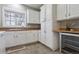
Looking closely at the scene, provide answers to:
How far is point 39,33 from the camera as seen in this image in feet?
4.15

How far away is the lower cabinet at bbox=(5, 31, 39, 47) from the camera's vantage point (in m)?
1.16

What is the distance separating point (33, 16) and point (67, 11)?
61cm

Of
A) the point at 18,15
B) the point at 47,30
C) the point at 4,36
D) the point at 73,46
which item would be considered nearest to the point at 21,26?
the point at 18,15

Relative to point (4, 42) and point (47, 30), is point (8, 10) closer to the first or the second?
point (4, 42)

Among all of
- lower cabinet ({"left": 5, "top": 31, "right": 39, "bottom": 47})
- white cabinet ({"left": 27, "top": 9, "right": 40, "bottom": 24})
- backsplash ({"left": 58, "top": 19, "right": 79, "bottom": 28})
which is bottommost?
lower cabinet ({"left": 5, "top": 31, "right": 39, "bottom": 47})

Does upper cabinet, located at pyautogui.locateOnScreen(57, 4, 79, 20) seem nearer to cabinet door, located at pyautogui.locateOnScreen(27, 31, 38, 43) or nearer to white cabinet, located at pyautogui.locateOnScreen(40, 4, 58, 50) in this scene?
white cabinet, located at pyautogui.locateOnScreen(40, 4, 58, 50)

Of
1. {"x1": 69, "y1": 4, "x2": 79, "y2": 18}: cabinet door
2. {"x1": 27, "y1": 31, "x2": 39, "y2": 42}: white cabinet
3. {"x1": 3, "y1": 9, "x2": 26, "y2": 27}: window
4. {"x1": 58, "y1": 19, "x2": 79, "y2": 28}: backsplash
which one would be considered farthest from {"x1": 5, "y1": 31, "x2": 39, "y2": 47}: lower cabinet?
{"x1": 69, "y1": 4, "x2": 79, "y2": 18}: cabinet door

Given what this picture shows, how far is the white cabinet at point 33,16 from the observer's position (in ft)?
3.91

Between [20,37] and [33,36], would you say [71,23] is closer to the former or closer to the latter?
[33,36]

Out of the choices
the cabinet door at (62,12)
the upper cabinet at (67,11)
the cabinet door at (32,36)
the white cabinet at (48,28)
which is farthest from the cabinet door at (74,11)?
the cabinet door at (32,36)

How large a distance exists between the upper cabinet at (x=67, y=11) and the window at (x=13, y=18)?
586 millimetres

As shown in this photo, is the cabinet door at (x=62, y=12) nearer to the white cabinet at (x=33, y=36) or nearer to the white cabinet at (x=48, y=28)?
the white cabinet at (x=48, y=28)

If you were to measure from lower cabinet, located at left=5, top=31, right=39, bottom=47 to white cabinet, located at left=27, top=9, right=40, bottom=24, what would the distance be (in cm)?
18

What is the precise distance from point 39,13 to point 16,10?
32 centimetres
